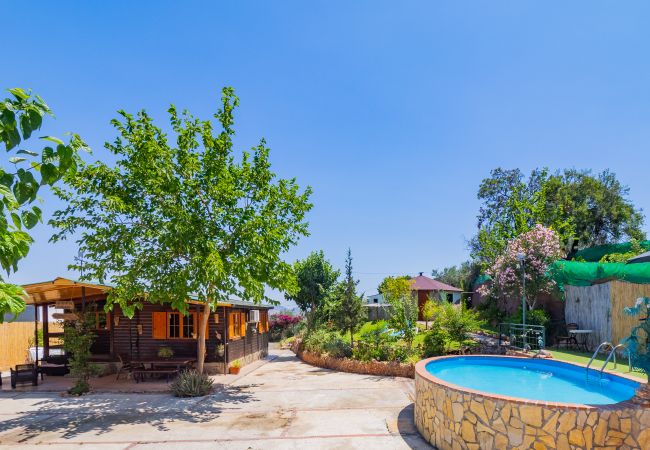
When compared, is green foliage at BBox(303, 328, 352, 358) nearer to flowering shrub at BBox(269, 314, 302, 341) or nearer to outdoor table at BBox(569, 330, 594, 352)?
outdoor table at BBox(569, 330, 594, 352)

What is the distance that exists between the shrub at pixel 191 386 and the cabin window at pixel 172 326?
3793 mm

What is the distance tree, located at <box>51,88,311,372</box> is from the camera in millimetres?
11531

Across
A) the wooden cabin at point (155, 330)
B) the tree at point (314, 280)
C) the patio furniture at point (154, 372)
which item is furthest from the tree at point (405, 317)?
the patio furniture at point (154, 372)

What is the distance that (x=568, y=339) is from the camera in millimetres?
16141

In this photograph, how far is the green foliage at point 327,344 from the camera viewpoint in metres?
17.0

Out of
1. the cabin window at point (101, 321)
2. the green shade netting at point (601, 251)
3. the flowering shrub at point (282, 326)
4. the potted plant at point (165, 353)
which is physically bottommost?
the flowering shrub at point (282, 326)

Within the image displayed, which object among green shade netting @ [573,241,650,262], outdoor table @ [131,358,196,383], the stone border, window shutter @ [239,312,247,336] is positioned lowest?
the stone border

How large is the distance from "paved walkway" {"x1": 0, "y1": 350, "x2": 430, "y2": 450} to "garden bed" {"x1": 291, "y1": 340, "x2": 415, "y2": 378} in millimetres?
589

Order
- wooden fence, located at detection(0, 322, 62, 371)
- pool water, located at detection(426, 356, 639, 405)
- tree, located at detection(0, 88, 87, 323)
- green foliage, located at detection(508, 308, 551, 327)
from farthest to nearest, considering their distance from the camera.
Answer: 1. wooden fence, located at detection(0, 322, 62, 371)
2. green foliage, located at detection(508, 308, 551, 327)
3. pool water, located at detection(426, 356, 639, 405)
4. tree, located at detection(0, 88, 87, 323)

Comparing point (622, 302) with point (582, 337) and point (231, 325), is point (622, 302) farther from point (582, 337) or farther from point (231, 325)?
point (231, 325)

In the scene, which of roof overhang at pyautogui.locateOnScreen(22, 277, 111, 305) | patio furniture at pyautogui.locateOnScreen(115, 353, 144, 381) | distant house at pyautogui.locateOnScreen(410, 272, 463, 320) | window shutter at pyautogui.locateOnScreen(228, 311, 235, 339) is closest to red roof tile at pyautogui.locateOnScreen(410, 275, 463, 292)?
distant house at pyautogui.locateOnScreen(410, 272, 463, 320)

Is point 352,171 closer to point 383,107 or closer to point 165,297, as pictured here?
point 383,107

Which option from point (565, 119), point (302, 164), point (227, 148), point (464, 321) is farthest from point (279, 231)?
point (565, 119)

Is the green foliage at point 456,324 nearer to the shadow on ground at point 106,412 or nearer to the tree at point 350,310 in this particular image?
the tree at point 350,310
